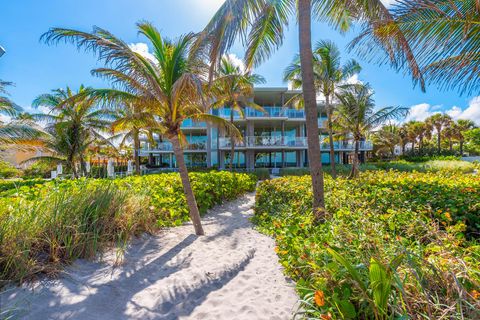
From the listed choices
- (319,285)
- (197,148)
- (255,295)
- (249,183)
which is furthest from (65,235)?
(197,148)

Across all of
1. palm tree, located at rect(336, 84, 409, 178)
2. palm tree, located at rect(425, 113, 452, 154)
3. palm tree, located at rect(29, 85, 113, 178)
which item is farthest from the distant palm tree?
palm tree, located at rect(425, 113, 452, 154)

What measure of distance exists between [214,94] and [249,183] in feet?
24.7

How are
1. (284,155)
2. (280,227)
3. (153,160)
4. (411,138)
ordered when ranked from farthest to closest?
(411,138), (153,160), (284,155), (280,227)

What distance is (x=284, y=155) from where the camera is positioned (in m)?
25.5

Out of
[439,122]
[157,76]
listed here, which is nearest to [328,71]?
[157,76]

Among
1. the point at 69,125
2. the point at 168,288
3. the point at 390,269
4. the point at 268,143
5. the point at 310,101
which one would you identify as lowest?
the point at 168,288

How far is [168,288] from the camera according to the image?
3.47 m

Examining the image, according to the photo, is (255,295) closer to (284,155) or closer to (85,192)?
(85,192)

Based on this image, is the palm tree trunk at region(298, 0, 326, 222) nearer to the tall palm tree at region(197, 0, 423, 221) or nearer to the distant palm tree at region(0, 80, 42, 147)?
the tall palm tree at region(197, 0, 423, 221)

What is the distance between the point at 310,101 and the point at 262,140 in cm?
1724

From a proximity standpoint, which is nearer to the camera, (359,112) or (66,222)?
(66,222)

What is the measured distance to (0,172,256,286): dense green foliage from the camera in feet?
10.1

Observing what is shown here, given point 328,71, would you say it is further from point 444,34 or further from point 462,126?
point 462,126

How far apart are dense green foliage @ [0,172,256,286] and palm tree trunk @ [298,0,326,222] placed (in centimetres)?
407
